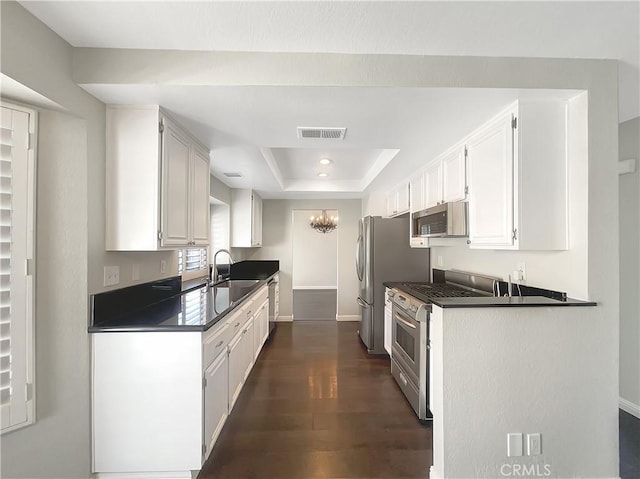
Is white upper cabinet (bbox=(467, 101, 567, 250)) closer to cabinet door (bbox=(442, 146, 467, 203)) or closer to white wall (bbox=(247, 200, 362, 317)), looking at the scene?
cabinet door (bbox=(442, 146, 467, 203))

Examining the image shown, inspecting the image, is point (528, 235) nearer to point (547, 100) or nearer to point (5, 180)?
point (547, 100)

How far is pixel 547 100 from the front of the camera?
1.71 metres

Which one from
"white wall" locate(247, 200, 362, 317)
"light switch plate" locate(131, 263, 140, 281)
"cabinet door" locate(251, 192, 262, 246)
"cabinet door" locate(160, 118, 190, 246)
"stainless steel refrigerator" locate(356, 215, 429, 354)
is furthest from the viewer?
"white wall" locate(247, 200, 362, 317)

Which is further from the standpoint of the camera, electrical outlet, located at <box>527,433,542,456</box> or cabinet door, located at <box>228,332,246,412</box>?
cabinet door, located at <box>228,332,246,412</box>

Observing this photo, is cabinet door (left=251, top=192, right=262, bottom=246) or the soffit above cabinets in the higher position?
the soffit above cabinets

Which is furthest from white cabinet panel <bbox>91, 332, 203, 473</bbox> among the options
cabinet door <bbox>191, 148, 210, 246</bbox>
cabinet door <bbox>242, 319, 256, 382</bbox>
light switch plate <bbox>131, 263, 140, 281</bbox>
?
cabinet door <bbox>242, 319, 256, 382</bbox>

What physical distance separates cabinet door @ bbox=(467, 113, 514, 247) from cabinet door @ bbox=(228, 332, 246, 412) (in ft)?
6.75

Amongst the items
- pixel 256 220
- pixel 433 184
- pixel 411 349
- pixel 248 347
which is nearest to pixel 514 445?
→ pixel 411 349

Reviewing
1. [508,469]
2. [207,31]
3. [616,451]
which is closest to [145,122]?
[207,31]

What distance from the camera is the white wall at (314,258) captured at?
981cm

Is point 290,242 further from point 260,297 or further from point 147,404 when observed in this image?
point 147,404

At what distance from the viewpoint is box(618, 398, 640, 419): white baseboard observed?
2255mm

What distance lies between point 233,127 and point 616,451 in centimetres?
309

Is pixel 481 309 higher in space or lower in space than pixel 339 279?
higher
